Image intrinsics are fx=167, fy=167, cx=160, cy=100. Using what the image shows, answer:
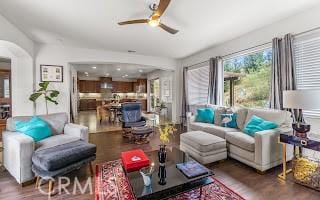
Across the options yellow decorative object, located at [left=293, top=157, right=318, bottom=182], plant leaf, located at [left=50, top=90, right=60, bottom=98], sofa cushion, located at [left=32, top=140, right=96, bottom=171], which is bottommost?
yellow decorative object, located at [left=293, top=157, right=318, bottom=182]

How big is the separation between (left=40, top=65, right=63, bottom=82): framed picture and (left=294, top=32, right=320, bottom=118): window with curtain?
578 cm

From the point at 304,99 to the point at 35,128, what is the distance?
4026mm

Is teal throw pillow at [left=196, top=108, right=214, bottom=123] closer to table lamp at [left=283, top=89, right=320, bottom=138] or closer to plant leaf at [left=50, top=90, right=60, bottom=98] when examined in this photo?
table lamp at [left=283, top=89, right=320, bottom=138]

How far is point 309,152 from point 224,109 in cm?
176

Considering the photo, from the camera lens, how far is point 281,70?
326cm

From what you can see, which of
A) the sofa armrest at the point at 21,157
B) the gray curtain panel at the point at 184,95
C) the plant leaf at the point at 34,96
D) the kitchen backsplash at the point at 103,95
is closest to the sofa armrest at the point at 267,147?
the sofa armrest at the point at 21,157

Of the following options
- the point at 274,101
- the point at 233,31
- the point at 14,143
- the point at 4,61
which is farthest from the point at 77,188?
the point at 4,61

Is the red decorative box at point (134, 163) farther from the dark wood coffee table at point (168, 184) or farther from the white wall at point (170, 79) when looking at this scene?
the white wall at point (170, 79)

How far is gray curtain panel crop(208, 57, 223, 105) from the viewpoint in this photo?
4.90 m

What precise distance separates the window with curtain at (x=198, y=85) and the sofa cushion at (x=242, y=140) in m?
2.57

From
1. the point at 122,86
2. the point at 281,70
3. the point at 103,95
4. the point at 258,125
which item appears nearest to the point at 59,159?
the point at 258,125

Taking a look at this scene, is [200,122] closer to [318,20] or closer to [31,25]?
[318,20]

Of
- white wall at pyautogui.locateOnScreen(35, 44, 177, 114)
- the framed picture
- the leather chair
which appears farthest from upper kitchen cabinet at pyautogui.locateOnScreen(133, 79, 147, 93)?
the framed picture

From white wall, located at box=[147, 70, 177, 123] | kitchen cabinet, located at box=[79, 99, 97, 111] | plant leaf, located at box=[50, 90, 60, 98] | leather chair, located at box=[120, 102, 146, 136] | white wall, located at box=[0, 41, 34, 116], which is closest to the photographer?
white wall, located at box=[0, 41, 34, 116]
